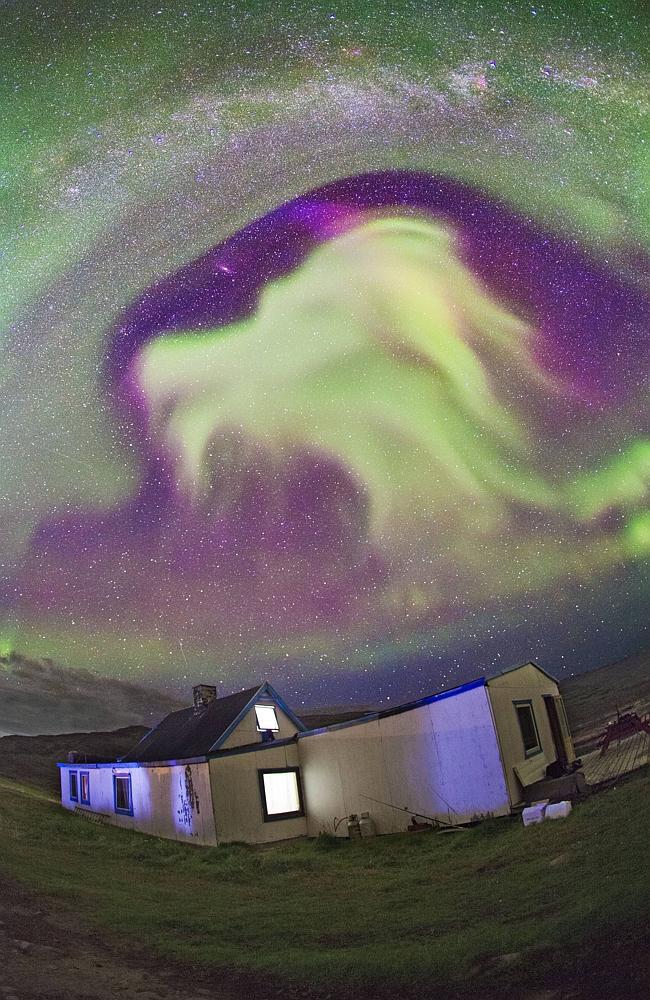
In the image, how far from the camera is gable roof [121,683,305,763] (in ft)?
72.2

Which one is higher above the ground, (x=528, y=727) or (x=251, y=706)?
(x=251, y=706)

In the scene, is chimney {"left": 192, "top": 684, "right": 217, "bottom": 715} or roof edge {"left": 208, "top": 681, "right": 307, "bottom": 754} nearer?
roof edge {"left": 208, "top": 681, "right": 307, "bottom": 754}

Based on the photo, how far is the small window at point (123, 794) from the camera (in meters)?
23.9

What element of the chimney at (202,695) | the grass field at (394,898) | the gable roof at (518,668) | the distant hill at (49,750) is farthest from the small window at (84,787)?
the gable roof at (518,668)

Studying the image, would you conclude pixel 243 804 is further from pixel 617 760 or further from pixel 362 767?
pixel 617 760

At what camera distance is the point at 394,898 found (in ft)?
36.7

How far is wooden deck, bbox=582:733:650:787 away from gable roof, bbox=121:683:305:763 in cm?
1150

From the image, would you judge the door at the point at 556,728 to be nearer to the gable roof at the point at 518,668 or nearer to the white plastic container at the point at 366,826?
the gable roof at the point at 518,668

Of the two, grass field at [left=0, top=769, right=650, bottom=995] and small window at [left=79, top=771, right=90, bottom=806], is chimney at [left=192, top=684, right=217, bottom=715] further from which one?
grass field at [left=0, top=769, right=650, bottom=995]

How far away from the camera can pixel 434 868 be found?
44.0ft

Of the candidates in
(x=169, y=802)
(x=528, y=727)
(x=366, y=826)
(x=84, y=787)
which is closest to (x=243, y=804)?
(x=169, y=802)

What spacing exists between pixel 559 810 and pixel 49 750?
210 ft

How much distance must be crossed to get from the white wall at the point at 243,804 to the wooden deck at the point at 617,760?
9.83 meters

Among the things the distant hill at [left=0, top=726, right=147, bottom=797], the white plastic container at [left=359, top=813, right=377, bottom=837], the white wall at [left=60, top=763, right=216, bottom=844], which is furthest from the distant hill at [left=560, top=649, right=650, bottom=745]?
the distant hill at [left=0, top=726, right=147, bottom=797]
